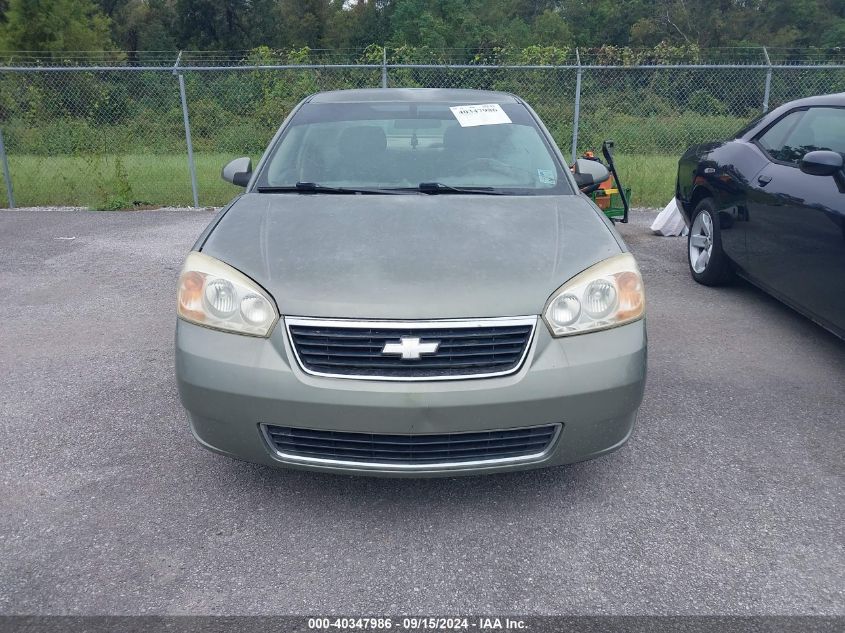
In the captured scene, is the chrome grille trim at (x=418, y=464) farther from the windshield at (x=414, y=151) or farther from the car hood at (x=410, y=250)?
the windshield at (x=414, y=151)

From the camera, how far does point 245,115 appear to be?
485 inches

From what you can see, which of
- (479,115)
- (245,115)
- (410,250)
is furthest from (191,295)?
(245,115)

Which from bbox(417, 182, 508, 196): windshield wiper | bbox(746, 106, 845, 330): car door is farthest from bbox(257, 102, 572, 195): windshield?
bbox(746, 106, 845, 330): car door

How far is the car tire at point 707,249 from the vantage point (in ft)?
19.2

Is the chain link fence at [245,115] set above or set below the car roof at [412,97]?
below

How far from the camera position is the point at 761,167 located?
5215mm

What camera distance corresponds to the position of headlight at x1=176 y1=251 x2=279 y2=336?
8.82 feet

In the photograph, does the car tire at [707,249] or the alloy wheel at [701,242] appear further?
the alloy wheel at [701,242]

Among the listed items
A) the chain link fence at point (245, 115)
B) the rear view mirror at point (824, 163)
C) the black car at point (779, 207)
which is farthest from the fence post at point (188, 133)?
the rear view mirror at point (824, 163)

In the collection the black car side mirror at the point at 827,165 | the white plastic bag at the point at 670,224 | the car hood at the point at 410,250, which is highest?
the black car side mirror at the point at 827,165

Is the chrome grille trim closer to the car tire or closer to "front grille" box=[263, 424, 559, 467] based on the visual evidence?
"front grille" box=[263, 424, 559, 467]

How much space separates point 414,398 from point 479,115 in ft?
7.25

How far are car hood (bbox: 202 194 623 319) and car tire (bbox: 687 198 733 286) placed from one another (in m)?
2.73

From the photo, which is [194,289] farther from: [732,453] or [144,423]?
[732,453]
